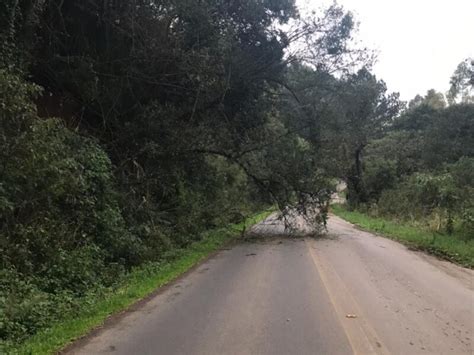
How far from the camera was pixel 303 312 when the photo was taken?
826 centimetres

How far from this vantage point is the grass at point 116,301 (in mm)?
6633

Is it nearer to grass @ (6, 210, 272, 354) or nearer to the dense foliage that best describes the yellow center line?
grass @ (6, 210, 272, 354)

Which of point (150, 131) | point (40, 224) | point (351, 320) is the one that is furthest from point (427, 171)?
point (351, 320)

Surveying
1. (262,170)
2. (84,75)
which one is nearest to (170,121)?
(84,75)

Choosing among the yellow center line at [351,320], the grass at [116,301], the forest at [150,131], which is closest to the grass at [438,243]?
the forest at [150,131]

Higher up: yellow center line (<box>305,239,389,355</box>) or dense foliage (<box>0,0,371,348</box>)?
dense foliage (<box>0,0,371,348</box>)

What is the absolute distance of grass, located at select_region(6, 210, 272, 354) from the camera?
663cm

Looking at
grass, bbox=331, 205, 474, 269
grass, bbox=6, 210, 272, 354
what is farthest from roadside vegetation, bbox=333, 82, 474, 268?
grass, bbox=6, 210, 272, 354

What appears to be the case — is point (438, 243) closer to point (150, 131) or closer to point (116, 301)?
point (150, 131)

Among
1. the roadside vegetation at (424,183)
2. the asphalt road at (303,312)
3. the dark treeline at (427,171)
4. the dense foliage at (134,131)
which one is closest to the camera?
the asphalt road at (303,312)

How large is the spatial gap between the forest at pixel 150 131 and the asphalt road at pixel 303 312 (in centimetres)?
171

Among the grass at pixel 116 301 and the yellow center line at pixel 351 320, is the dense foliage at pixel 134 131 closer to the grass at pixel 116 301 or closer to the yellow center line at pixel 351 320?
the grass at pixel 116 301

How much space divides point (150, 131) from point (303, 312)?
11.0 meters

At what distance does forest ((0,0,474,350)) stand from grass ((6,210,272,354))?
0.34 m
